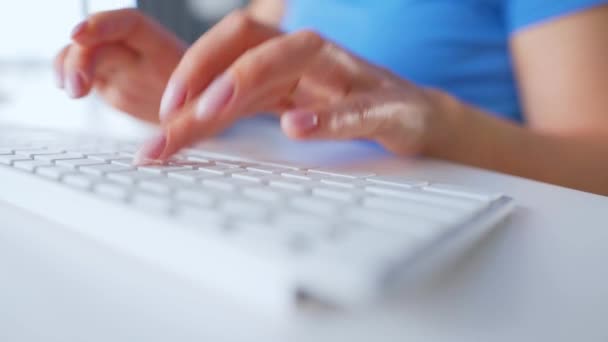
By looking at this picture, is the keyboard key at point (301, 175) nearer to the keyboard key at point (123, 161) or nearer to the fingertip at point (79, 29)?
the keyboard key at point (123, 161)

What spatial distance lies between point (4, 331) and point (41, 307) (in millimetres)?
17

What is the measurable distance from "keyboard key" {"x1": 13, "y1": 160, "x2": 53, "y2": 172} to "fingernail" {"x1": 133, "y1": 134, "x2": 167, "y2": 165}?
6 centimetres

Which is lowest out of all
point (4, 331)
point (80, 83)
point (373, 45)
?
point (4, 331)

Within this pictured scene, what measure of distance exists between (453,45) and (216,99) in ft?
1.43

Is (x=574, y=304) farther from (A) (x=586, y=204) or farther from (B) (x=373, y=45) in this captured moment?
→ (B) (x=373, y=45)

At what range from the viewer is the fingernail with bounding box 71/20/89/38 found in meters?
0.50

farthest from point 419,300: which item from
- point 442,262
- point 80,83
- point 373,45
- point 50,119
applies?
point 50,119

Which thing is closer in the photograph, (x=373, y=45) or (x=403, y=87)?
(x=403, y=87)

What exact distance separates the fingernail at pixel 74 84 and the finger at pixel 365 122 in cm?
28

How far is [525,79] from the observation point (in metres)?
0.61

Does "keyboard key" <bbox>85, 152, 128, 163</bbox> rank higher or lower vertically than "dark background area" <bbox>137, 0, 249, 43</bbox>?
lower

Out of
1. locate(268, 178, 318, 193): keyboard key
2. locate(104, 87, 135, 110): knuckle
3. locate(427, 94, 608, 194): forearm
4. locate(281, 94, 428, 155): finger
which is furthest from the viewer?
locate(104, 87, 135, 110): knuckle

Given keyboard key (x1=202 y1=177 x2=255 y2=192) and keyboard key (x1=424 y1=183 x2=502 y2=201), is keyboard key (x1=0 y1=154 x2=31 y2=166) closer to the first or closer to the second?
keyboard key (x1=202 y1=177 x2=255 y2=192)

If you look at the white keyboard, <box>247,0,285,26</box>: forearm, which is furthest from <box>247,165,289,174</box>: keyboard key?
<box>247,0,285,26</box>: forearm
